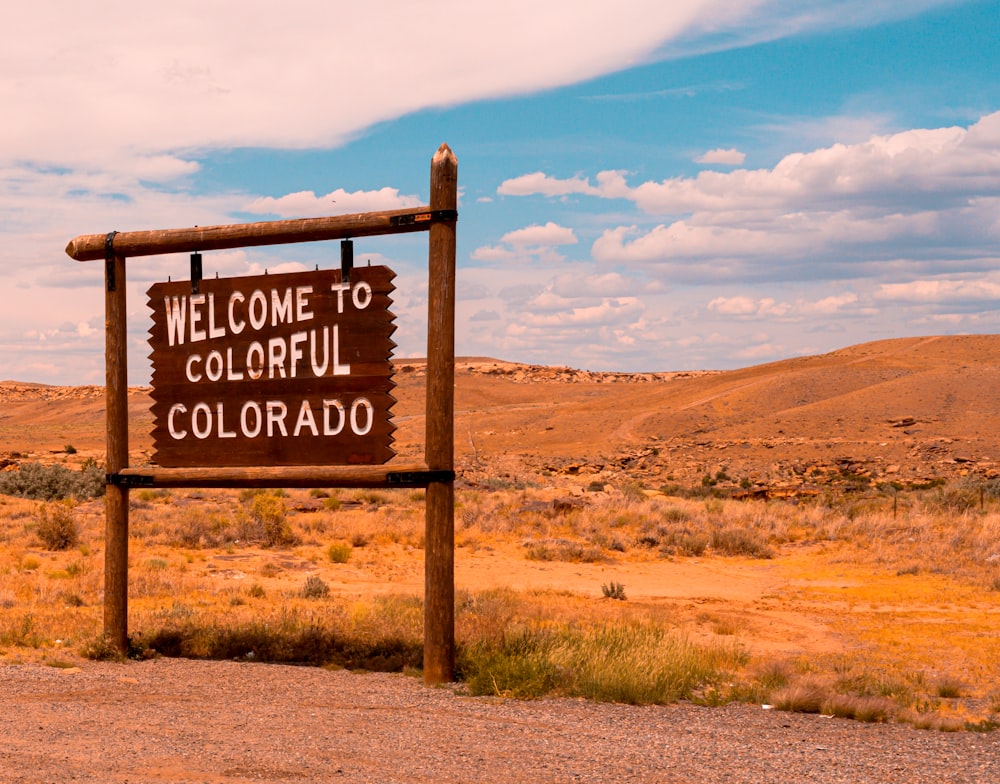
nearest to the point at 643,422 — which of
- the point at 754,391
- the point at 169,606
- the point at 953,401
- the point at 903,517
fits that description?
the point at 754,391

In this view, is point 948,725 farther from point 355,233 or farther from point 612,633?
point 355,233

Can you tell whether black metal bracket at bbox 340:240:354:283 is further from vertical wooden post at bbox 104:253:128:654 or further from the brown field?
the brown field

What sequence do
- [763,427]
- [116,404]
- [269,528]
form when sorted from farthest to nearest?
[763,427] → [269,528] → [116,404]

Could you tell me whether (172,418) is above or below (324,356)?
below

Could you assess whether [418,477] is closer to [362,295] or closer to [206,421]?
[362,295]

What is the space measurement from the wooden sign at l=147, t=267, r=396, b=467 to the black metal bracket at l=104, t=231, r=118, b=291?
1.40ft

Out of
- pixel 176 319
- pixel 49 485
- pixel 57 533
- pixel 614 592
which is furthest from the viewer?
pixel 49 485

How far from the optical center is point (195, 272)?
931 cm

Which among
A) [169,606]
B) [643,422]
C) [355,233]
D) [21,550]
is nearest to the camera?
[355,233]

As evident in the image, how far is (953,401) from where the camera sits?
60.2 m

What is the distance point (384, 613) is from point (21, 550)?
31.9ft

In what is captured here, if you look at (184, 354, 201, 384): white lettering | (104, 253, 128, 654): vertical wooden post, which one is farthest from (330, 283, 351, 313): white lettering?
(104, 253, 128, 654): vertical wooden post

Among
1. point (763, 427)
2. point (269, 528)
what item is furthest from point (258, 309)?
point (763, 427)

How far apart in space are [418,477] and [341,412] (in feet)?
3.13
